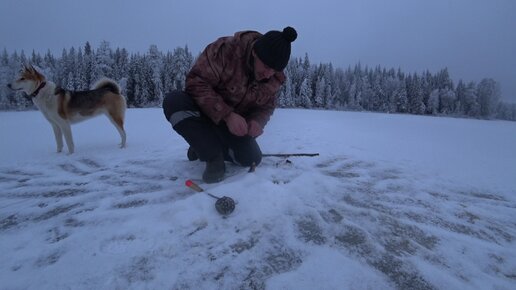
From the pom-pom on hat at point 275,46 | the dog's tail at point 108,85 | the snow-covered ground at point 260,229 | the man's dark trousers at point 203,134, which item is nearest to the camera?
the snow-covered ground at point 260,229

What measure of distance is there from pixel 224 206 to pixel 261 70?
1.51 metres

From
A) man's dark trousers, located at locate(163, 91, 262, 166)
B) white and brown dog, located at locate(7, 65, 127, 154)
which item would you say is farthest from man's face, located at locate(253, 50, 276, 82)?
white and brown dog, located at locate(7, 65, 127, 154)

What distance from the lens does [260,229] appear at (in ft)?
6.90

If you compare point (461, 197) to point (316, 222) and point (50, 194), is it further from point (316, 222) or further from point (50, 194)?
point (50, 194)

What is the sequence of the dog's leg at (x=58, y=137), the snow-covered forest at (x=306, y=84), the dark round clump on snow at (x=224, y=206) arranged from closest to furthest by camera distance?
the dark round clump on snow at (x=224, y=206), the dog's leg at (x=58, y=137), the snow-covered forest at (x=306, y=84)

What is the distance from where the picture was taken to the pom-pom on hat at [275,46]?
282cm

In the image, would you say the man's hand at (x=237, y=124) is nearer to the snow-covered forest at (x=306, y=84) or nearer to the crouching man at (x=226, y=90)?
the crouching man at (x=226, y=90)

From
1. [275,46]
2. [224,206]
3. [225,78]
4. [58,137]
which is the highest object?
[275,46]

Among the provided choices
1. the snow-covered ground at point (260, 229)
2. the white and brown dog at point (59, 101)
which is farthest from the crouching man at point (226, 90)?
the white and brown dog at point (59, 101)

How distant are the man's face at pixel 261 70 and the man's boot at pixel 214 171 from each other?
3.28 ft

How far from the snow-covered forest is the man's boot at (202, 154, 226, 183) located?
51.2 metres

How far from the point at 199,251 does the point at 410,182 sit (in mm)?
2664

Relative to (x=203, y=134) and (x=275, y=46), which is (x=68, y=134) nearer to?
(x=203, y=134)

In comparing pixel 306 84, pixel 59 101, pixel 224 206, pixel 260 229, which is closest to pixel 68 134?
pixel 59 101
